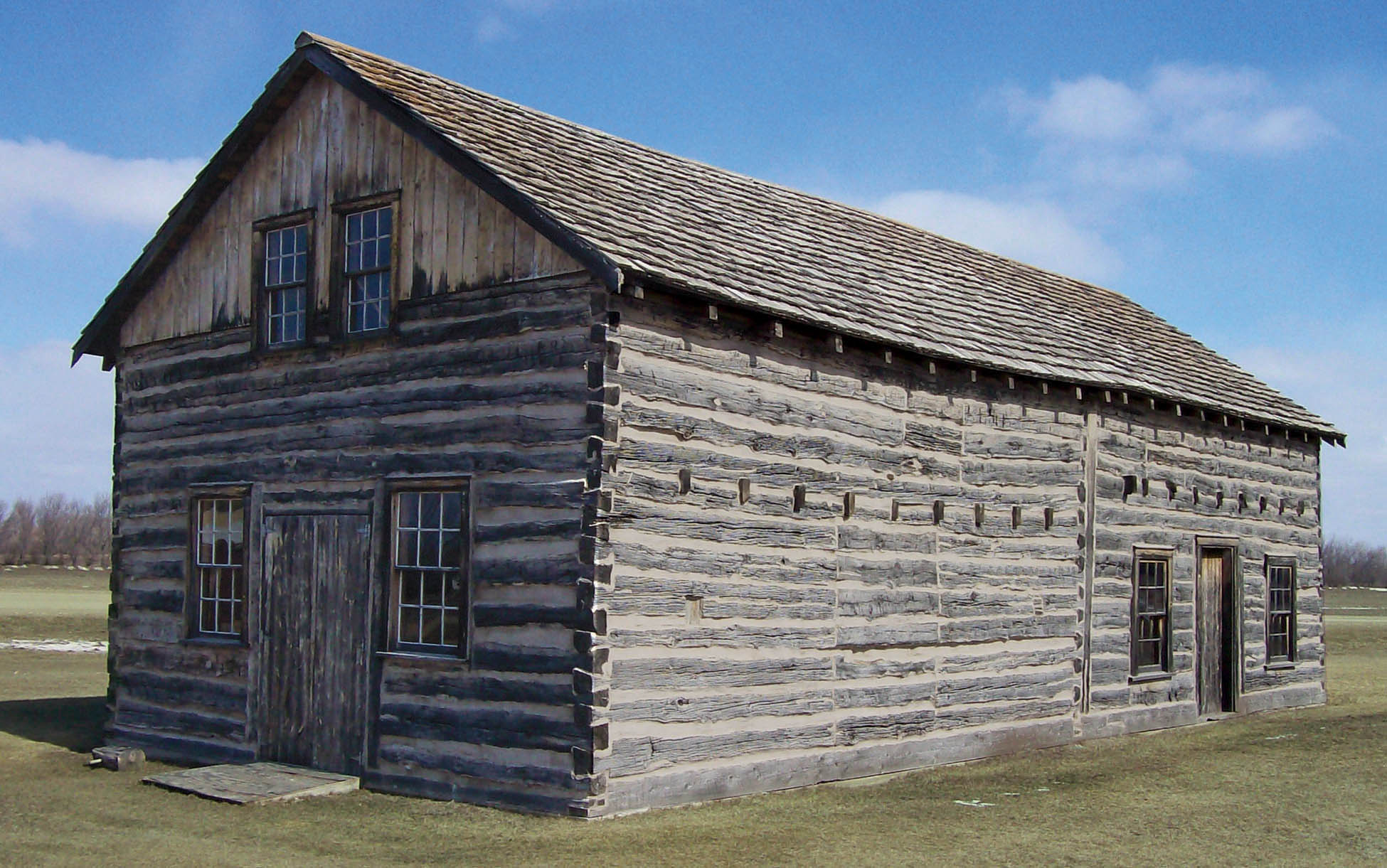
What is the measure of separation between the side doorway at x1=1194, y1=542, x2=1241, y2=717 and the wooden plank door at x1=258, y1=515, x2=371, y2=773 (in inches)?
471

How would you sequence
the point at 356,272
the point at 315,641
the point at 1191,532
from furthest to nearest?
the point at 1191,532 < the point at 356,272 < the point at 315,641

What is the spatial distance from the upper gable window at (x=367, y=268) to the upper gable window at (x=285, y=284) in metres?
0.66

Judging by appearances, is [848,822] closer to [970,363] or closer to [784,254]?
[970,363]

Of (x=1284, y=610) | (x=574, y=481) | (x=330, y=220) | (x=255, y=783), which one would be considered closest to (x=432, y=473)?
(x=574, y=481)

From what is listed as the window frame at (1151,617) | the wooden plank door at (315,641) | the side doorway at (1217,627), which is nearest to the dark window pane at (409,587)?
the wooden plank door at (315,641)

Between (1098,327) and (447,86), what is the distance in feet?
35.6

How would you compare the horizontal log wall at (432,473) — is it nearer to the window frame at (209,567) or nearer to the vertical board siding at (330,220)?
the window frame at (209,567)

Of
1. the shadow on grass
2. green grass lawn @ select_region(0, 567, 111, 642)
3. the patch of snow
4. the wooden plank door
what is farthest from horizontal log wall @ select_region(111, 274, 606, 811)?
green grass lawn @ select_region(0, 567, 111, 642)

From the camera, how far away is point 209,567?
14383 millimetres

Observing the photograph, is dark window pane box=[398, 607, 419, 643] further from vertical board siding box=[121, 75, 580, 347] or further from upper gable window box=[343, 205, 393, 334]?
vertical board siding box=[121, 75, 580, 347]

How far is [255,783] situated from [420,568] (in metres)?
2.45

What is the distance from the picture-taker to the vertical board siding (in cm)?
1202

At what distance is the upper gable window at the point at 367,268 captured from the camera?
42.3 ft

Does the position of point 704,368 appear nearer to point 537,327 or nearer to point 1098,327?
point 537,327
